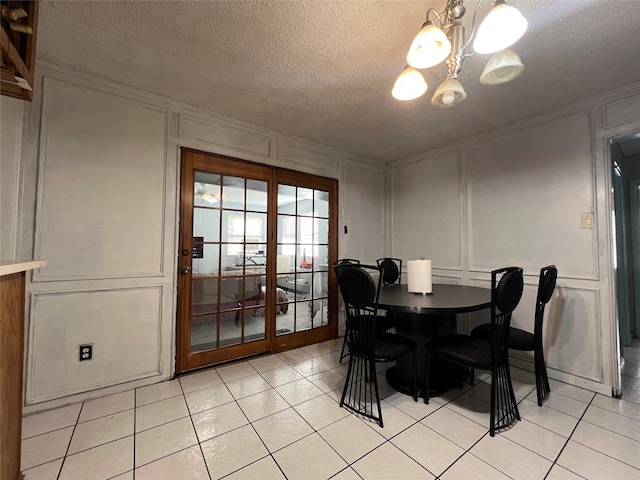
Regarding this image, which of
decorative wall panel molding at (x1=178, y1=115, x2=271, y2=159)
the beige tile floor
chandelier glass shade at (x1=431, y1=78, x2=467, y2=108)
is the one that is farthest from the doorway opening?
decorative wall panel molding at (x1=178, y1=115, x2=271, y2=159)

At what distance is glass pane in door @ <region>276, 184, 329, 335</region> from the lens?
320cm

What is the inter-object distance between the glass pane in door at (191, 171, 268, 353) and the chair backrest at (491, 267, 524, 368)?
216 centimetres

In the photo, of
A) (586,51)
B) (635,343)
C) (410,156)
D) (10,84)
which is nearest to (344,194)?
(410,156)

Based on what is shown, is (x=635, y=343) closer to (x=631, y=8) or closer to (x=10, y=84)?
(x=631, y=8)

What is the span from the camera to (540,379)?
6.92 ft

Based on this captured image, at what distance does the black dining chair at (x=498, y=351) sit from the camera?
65.1 inches

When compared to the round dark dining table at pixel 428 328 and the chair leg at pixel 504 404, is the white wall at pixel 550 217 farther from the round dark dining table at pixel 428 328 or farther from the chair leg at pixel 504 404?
the chair leg at pixel 504 404

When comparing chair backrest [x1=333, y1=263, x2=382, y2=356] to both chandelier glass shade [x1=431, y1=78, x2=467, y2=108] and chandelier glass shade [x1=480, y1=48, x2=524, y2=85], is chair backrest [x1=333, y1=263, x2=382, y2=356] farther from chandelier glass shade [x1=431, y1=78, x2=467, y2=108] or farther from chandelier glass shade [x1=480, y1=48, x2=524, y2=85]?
chandelier glass shade [x1=480, y1=48, x2=524, y2=85]

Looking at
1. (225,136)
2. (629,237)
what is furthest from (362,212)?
(629,237)

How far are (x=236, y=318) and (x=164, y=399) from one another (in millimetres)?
918

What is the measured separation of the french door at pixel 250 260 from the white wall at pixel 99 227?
0.16 meters

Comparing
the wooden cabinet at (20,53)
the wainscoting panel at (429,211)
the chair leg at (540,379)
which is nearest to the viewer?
the wooden cabinet at (20,53)

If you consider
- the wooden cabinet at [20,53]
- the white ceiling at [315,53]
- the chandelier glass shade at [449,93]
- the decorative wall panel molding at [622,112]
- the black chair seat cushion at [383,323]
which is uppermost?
the white ceiling at [315,53]

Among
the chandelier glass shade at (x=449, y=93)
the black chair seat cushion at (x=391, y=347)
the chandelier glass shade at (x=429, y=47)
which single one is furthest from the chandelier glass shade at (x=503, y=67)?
the black chair seat cushion at (x=391, y=347)
